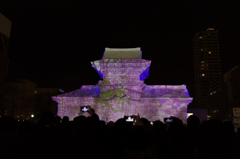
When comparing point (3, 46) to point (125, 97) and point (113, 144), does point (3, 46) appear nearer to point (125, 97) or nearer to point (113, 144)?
point (125, 97)

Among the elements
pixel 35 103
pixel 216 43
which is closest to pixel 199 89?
pixel 216 43

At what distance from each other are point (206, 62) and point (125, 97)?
118588mm

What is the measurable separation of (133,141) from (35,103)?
57.6 metres

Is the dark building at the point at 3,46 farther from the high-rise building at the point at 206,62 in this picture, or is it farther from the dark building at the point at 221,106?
the high-rise building at the point at 206,62

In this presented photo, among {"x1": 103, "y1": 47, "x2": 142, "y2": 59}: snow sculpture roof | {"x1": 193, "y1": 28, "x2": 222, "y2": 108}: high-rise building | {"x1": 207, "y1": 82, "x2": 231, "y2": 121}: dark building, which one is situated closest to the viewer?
{"x1": 103, "y1": 47, "x2": 142, "y2": 59}: snow sculpture roof

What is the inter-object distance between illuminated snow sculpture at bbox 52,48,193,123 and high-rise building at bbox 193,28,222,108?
333 feet

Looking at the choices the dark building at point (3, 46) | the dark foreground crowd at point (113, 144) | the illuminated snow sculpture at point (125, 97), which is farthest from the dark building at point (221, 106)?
the dark foreground crowd at point (113, 144)

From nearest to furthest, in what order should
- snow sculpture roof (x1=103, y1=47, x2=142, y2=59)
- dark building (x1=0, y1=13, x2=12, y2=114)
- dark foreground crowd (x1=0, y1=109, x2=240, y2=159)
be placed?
dark foreground crowd (x1=0, y1=109, x2=240, y2=159), snow sculpture roof (x1=103, y1=47, x2=142, y2=59), dark building (x1=0, y1=13, x2=12, y2=114)

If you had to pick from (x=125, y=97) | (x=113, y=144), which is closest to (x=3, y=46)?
(x=125, y=97)

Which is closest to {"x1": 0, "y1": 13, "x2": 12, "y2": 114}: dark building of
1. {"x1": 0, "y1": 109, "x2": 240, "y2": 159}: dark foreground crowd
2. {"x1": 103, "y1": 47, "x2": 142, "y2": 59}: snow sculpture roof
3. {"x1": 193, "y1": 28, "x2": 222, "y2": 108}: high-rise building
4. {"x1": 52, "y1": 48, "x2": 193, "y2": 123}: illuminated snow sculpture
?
{"x1": 52, "y1": 48, "x2": 193, "y2": 123}: illuminated snow sculpture

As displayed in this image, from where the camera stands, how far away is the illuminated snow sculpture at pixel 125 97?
28250 mm

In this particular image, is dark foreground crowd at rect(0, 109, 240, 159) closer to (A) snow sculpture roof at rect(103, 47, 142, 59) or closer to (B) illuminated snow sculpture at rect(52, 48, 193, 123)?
(B) illuminated snow sculpture at rect(52, 48, 193, 123)

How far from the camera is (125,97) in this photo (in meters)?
28.5

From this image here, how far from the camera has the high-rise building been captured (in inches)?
4993
